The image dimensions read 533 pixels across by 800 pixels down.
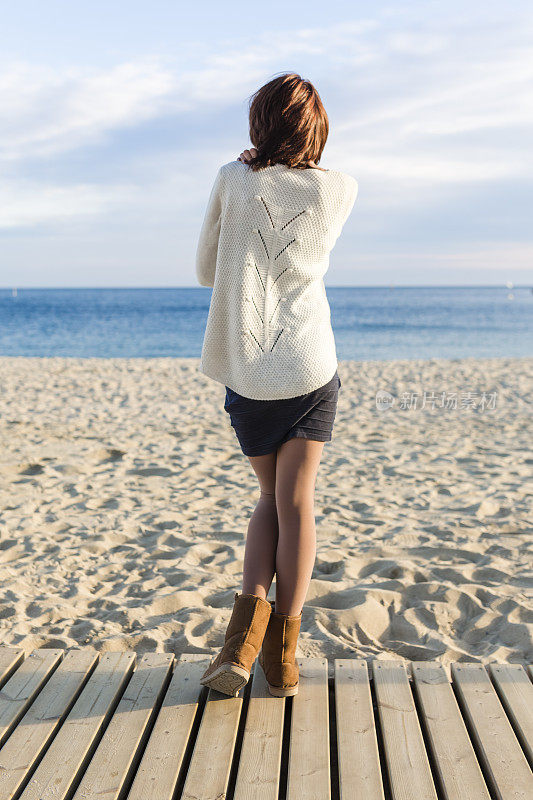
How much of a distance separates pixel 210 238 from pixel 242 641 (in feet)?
4.07

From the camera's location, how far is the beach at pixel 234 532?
281 centimetres

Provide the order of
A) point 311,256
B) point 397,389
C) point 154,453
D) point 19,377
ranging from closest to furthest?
1. point 311,256
2. point 154,453
3. point 397,389
4. point 19,377

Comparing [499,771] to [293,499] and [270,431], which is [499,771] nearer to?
[293,499]

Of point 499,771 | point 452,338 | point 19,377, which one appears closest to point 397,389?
point 19,377

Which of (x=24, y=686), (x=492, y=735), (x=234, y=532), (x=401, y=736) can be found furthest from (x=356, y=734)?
(x=234, y=532)

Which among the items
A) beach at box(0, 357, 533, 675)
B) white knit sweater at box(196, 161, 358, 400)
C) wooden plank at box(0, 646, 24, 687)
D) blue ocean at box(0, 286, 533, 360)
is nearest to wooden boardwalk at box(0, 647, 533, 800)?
wooden plank at box(0, 646, 24, 687)

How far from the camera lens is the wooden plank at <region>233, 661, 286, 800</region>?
1.75 m

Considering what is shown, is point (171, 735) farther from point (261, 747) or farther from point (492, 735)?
point (492, 735)

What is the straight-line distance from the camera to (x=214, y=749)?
190 cm

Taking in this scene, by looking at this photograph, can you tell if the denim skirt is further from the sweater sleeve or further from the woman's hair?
the woman's hair

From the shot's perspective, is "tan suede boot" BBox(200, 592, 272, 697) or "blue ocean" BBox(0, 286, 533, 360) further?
"blue ocean" BBox(0, 286, 533, 360)

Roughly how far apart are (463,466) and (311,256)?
12.6ft

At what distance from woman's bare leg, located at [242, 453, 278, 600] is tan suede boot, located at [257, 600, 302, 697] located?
11 centimetres

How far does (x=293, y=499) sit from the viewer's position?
2.06 m
